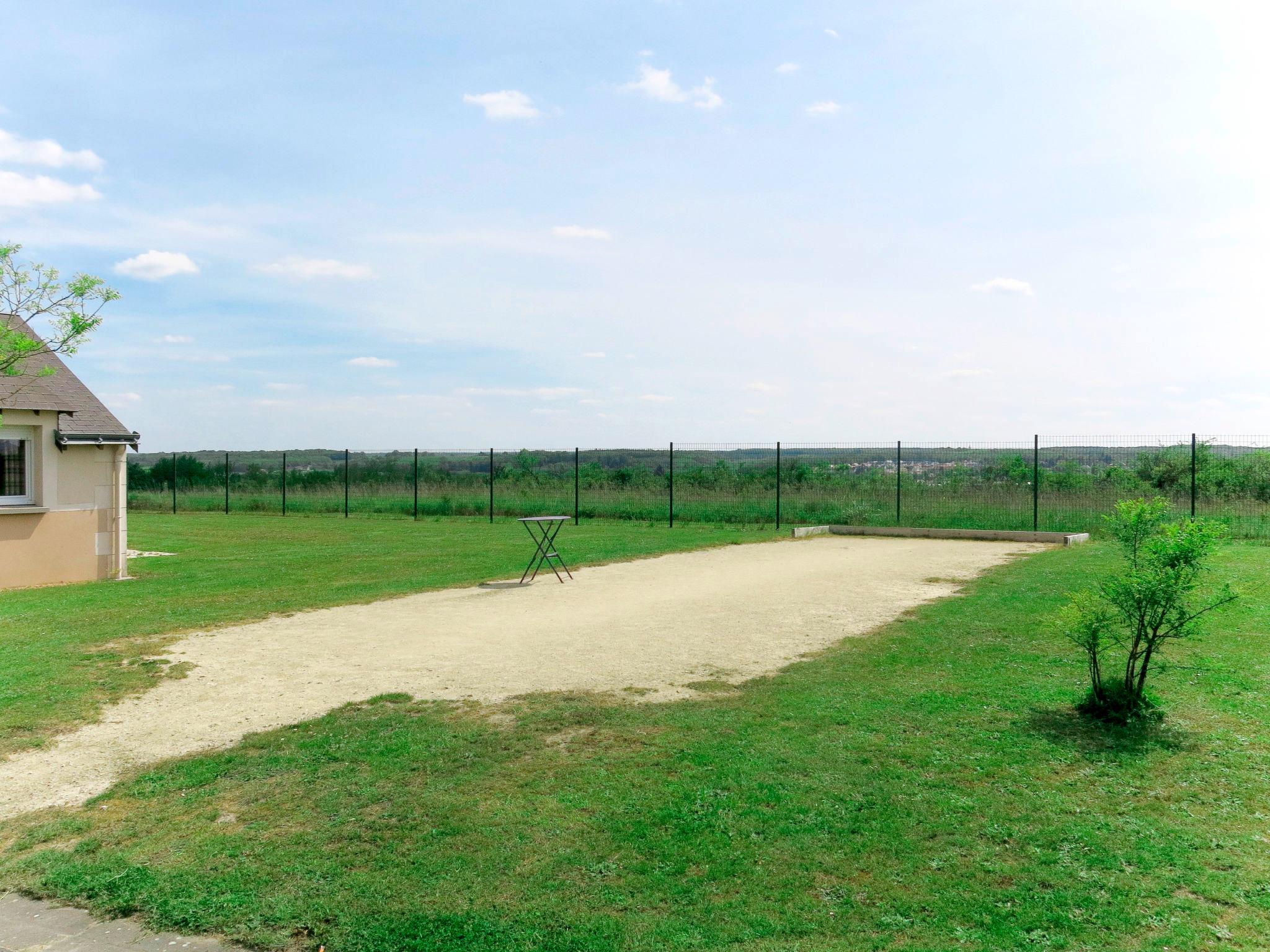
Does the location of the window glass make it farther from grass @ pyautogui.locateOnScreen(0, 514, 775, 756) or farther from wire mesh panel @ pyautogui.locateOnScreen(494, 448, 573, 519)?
wire mesh panel @ pyautogui.locateOnScreen(494, 448, 573, 519)

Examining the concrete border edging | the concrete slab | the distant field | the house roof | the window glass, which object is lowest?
the concrete slab

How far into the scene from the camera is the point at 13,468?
1268cm

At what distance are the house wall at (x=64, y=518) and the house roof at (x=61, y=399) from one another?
0.20 meters

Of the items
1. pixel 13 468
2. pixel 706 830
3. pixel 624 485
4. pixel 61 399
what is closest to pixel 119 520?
pixel 13 468

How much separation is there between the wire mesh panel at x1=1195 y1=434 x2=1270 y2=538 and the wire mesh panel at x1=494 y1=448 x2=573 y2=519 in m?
15.9

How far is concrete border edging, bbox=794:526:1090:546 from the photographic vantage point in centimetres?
1816

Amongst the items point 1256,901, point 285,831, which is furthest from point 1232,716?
point 285,831

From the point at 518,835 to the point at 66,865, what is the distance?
75.6 inches

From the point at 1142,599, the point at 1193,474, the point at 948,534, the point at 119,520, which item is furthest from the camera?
the point at 948,534

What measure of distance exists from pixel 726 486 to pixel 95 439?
50.5ft

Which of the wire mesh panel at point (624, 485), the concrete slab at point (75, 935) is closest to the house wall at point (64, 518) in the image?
the concrete slab at point (75, 935)

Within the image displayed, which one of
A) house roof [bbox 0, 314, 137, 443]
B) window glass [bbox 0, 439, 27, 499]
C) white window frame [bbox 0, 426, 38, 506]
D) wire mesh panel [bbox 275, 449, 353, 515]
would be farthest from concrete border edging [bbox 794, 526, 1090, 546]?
wire mesh panel [bbox 275, 449, 353, 515]

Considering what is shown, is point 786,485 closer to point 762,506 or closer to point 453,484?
point 762,506

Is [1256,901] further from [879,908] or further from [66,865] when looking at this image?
[66,865]
